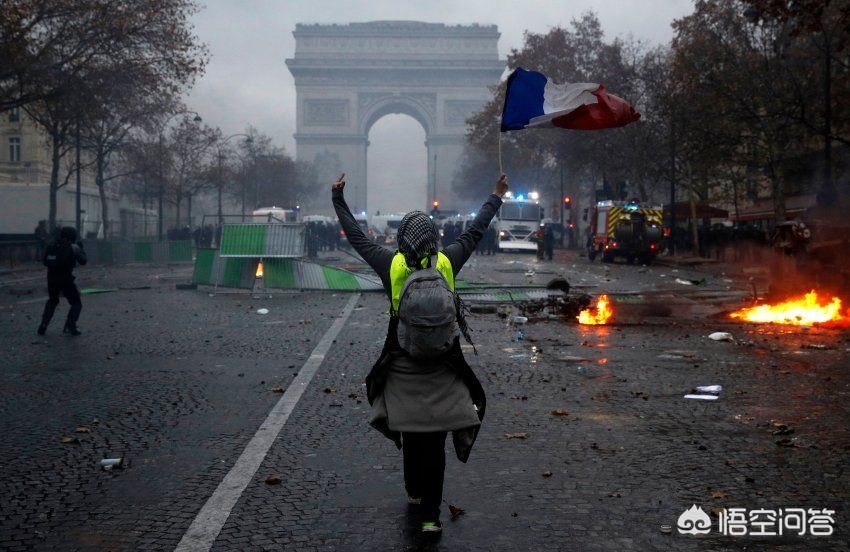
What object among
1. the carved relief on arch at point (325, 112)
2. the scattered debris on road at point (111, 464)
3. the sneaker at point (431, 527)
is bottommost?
the scattered debris on road at point (111, 464)

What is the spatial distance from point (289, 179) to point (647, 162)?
5391 centimetres

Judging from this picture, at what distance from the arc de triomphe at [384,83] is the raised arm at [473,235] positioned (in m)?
101

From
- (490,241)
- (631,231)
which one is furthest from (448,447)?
(490,241)

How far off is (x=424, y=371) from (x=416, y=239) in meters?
0.60

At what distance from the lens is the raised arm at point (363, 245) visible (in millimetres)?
5000

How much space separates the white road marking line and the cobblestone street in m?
0.06

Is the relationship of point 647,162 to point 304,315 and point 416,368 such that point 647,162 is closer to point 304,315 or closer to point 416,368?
point 304,315

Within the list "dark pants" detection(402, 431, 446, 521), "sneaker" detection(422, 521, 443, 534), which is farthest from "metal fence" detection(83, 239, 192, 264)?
"sneaker" detection(422, 521, 443, 534)

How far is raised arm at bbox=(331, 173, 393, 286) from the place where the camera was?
5.00 meters

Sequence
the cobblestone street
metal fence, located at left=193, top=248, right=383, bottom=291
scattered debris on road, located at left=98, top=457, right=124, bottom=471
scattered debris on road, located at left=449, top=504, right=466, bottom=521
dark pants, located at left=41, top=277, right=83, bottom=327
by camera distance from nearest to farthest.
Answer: the cobblestone street < scattered debris on road, located at left=449, top=504, right=466, bottom=521 < scattered debris on road, located at left=98, top=457, right=124, bottom=471 < dark pants, located at left=41, top=277, right=83, bottom=327 < metal fence, located at left=193, top=248, right=383, bottom=291

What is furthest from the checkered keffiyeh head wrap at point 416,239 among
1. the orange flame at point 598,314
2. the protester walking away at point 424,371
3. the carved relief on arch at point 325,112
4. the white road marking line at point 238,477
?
the carved relief on arch at point 325,112

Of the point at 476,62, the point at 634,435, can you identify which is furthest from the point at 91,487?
the point at 476,62

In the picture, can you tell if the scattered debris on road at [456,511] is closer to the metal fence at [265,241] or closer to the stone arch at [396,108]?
the metal fence at [265,241]

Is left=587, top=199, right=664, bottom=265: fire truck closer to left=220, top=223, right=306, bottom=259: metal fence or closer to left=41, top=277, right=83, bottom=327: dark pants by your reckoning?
left=220, top=223, right=306, bottom=259: metal fence
